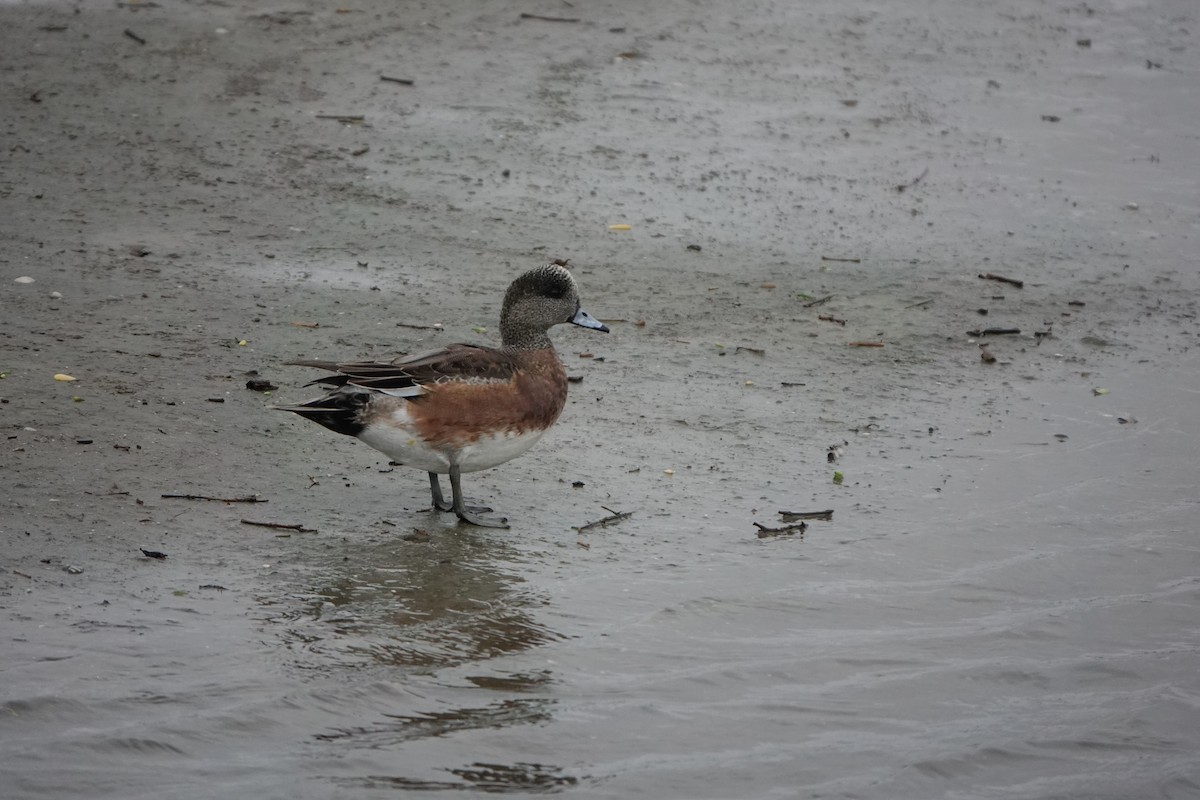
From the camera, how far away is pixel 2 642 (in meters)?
4.52

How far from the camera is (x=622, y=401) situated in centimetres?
697

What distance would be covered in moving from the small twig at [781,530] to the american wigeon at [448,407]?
0.95m

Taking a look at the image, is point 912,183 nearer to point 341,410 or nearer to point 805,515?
point 805,515

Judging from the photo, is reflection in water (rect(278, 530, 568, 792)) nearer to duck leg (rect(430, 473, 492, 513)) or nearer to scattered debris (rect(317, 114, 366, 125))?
duck leg (rect(430, 473, 492, 513))

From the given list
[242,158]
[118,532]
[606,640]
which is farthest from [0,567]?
[242,158]

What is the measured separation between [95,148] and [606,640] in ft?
19.1

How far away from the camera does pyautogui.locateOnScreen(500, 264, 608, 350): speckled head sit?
6070mm

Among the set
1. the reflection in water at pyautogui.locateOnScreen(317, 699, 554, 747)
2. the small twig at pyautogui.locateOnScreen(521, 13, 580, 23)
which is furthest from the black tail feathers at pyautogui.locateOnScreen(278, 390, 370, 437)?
the small twig at pyautogui.locateOnScreen(521, 13, 580, 23)

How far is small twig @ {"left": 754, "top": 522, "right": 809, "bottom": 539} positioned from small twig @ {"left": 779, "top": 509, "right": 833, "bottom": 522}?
0.04m

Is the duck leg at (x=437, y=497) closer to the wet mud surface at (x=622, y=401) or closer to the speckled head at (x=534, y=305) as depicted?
the wet mud surface at (x=622, y=401)

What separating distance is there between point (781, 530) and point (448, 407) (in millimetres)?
1402

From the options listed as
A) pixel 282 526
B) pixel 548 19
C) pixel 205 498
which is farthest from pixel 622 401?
pixel 548 19

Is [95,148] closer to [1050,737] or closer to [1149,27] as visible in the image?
[1050,737]

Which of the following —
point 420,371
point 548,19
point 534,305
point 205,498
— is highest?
point 548,19
